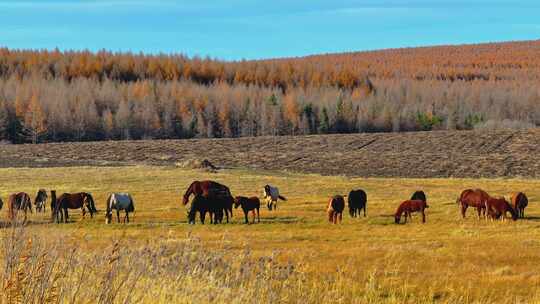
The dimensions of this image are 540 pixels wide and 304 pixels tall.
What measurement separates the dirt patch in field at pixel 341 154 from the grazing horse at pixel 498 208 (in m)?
35.8

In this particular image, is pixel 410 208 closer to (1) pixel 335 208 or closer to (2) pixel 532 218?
(1) pixel 335 208

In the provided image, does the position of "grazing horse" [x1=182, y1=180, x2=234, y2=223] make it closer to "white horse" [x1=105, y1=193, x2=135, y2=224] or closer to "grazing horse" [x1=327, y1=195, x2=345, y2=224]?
"white horse" [x1=105, y1=193, x2=135, y2=224]

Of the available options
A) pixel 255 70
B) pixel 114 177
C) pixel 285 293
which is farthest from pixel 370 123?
pixel 285 293

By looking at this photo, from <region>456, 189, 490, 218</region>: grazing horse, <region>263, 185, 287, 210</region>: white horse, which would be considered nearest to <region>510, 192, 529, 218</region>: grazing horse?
<region>456, 189, 490, 218</region>: grazing horse

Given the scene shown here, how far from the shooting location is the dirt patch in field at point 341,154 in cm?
6869

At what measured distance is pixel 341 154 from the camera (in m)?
80.8

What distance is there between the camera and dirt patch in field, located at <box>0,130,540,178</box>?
68.7 metres

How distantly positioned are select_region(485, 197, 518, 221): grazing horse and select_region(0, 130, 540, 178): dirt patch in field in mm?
35785

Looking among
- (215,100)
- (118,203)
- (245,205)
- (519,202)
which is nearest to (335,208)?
(245,205)

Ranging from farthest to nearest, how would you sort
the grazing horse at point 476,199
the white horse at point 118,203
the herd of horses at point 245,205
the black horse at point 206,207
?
the grazing horse at point 476,199
the white horse at point 118,203
the black horse at point 206,207
the herd of horses at point 245,205

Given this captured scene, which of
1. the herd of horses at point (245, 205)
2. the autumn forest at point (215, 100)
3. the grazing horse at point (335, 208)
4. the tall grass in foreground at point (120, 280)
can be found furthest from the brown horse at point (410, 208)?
the autumn forest at point (215, 100)

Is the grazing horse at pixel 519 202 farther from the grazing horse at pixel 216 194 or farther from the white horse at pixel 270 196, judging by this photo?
the grazing horse at pixel 216 194

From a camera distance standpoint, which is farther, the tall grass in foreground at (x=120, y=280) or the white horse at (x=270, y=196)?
the white horse at (x=270, y=196)

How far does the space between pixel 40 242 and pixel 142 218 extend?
23.6 metres
